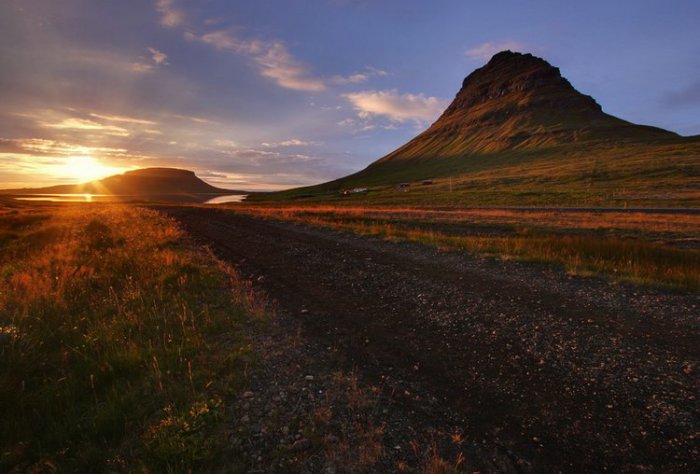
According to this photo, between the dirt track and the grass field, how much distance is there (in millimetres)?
1744

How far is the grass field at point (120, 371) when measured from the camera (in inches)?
152

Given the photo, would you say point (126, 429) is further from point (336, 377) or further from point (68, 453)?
point (336, 377)

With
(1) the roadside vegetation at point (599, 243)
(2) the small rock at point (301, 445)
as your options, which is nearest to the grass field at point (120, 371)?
(2) the small rock at point (301, 445)

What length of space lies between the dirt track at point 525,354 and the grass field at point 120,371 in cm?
174

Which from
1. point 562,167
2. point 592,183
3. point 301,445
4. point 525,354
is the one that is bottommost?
point 301,445

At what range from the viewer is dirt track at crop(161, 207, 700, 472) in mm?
4004

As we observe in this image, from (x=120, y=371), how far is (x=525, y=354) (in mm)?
7029

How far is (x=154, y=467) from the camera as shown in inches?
141

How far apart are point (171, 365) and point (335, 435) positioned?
10.4ft

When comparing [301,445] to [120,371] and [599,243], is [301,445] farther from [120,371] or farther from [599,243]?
[599,243]

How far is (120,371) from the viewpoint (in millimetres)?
5547

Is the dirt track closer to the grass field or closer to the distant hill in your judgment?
the grass field

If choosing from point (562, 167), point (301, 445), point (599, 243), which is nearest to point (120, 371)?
point (301, 445)

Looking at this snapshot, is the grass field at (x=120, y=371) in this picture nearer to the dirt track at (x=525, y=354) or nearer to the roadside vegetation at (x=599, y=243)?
the dirt track at (x=525, y=354)
